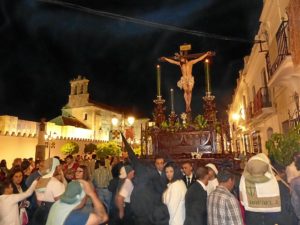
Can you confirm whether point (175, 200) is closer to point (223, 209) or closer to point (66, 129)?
point (223, 209)

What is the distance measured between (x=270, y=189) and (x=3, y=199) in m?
3.64

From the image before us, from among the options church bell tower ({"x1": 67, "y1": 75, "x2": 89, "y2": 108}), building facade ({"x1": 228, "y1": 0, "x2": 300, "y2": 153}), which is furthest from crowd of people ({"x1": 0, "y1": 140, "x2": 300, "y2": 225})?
church bell tower ({"x1": 67, "y1": 75, "x2": 89, "y2": 108})

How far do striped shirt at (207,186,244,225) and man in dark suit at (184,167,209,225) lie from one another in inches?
10.8

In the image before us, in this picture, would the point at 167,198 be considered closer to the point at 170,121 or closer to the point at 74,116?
the point at 170,121

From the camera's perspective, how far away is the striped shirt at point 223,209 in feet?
9.79

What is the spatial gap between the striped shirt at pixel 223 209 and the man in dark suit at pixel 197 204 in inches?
10.8

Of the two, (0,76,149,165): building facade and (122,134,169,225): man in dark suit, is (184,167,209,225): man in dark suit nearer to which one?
(122,134,169,225): man in dark suit

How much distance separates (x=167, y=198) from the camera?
3725mm

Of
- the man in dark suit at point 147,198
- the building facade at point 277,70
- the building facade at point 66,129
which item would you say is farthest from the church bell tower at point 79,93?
the man in dark suit at point 147,198

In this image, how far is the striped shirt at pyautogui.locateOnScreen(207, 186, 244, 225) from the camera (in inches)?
117

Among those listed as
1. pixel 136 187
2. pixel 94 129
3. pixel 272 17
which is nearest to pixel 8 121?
pixel 94 129

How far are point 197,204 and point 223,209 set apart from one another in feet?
1.73

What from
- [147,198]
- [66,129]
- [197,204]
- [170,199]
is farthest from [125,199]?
[66,129]

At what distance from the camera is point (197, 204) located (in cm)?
349
